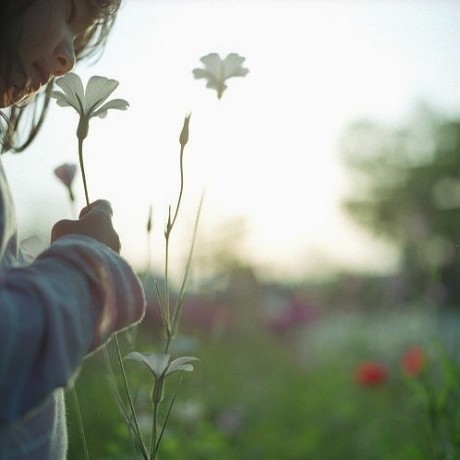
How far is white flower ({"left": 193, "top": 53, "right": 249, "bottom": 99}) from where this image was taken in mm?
773

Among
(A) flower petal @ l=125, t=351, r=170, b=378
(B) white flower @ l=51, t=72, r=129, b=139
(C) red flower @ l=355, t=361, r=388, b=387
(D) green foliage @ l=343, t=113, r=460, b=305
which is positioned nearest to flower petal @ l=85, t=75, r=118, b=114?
(B) white flower @ l=51, t=72, r=129, b=139

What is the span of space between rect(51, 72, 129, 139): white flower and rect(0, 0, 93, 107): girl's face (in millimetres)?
13

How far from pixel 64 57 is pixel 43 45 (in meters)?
0.02

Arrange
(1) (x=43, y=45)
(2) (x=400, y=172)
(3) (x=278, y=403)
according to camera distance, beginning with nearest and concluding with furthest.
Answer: (1) (x=43, y=45) < (3) (x=278, y=403) < (2) (x=400, y=172)

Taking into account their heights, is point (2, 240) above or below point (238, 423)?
above

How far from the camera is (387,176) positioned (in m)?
12.8

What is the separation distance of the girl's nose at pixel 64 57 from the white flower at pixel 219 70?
0.41 feet

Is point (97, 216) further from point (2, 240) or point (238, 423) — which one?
point (238, 423)

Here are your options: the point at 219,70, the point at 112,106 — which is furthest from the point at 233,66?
the point at 112,106

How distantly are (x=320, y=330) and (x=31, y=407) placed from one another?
15.3 feet

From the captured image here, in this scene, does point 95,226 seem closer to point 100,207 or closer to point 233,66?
point 100,207

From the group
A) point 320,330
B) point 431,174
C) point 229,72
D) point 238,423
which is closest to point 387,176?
point 431,174

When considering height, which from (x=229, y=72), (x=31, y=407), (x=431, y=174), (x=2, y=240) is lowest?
(x=31, y=407)

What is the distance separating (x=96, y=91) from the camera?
0.72 meters
